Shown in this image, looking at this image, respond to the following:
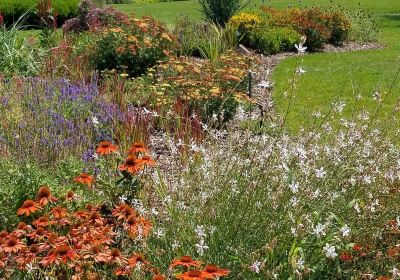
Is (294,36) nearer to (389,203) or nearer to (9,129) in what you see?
(9,129)

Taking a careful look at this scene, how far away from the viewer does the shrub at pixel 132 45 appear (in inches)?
435

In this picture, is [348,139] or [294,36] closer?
[348,139]

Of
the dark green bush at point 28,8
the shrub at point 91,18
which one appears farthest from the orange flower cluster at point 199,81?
the dark green bush at point 28,8

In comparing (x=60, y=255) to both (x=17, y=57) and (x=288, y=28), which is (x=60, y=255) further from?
(x=288, y=28)

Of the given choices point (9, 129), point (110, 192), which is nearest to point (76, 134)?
point (9, 129)

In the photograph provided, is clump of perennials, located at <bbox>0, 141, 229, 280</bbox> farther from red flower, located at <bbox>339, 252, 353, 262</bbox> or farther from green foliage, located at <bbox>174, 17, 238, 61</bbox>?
green foliage, located at <bbox>174, 17, 238, 61</bbox>

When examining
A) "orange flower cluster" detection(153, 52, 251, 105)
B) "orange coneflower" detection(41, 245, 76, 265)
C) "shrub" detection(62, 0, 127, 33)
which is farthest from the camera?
"shrub" detection(62, 0, 127, 33)

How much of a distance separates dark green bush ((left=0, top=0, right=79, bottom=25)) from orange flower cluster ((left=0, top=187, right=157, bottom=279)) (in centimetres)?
2012

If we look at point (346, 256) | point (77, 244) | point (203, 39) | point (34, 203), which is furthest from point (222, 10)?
point (77, 244)

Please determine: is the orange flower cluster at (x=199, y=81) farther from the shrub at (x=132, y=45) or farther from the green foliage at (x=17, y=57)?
the green foliage at (x=17, y=57)

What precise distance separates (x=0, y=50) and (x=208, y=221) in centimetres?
816

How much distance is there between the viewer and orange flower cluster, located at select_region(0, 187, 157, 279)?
9.66ft

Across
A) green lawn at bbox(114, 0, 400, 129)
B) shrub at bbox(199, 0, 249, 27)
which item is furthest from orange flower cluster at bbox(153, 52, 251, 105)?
shrub at bbox(199, 0, 249, 27)

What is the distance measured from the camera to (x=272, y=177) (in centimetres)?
398
